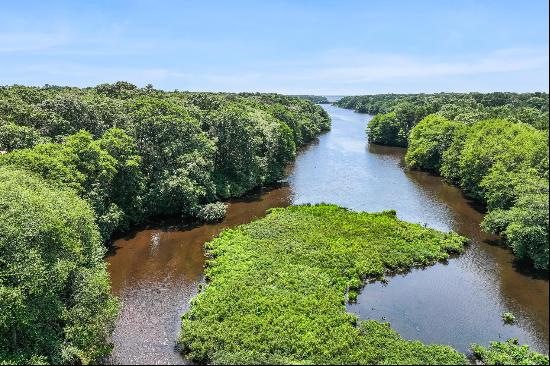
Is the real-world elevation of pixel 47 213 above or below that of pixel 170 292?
above

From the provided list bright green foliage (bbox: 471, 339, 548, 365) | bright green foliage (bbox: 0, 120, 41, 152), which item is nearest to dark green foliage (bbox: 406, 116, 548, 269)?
bright green foliage (bbox: 471, 339, 548, 365)

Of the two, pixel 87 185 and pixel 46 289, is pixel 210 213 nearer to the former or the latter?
pixel 87 185

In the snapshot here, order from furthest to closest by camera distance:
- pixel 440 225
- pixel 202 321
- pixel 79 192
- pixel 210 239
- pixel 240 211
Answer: pixel 240 211, pixel 440 225, pixel 210 239, pixel 79 192, pixel 202 321

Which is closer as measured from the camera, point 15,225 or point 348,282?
point 15,225

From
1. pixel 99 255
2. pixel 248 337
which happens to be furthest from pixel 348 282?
pixel 99 255

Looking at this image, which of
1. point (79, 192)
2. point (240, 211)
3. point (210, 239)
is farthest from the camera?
point (240, 211)

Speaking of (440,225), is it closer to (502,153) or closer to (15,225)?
(502,153)

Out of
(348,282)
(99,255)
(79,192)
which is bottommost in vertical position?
(348,282)

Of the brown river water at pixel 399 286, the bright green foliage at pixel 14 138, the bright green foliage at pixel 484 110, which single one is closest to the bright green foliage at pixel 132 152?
the bright green foliage at pixel 14 138
